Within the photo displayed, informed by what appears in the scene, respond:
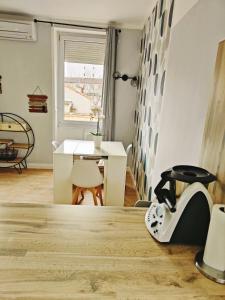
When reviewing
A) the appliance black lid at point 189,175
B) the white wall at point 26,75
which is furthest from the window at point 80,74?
the appliance black lid at point 189,175

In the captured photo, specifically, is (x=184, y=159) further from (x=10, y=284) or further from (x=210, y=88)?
(x=10, y=284)

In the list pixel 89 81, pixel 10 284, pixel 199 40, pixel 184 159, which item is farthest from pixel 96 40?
pixel 10 284

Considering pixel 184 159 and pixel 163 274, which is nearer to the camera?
pixel 163 274

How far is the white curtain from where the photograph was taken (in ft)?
10.9

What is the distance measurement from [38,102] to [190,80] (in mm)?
2871

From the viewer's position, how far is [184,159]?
1.32 m

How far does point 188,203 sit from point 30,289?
58cm

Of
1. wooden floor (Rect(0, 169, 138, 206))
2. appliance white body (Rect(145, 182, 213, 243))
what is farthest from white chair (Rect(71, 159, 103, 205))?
appliance white body (Rect(145, 182, 213, 243))

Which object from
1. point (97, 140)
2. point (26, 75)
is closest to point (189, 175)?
point (97, 140)

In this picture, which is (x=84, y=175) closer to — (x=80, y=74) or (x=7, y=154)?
(x=7, y=154)

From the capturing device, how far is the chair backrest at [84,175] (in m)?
2.37

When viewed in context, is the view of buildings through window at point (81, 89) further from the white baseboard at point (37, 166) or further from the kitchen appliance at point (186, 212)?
the kitchen appliance at point (186, 212)

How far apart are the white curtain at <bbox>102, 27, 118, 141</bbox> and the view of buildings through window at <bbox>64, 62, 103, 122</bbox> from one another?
314 mm

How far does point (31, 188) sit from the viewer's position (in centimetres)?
304
